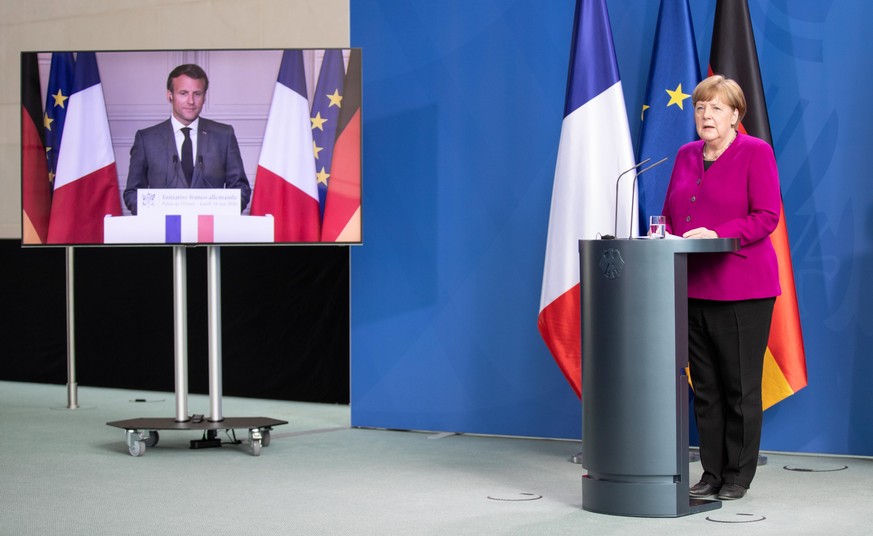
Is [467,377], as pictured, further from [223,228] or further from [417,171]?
[223,228]

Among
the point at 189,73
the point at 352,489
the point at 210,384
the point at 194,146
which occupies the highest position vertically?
the point at 189,73

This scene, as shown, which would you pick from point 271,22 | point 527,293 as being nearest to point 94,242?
point 527,293

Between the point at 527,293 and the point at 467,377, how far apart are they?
480mm

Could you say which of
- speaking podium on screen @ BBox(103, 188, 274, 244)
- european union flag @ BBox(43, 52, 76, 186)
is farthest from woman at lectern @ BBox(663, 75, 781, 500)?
european union flag @ BBox(43, 52, 76, 186)

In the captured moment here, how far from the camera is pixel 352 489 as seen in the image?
370 centimetres

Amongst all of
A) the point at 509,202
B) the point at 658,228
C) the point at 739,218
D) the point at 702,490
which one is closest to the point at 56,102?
the point at 509,202

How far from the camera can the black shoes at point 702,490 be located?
346 cm

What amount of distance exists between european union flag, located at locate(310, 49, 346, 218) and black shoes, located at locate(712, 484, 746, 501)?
194 centimetres

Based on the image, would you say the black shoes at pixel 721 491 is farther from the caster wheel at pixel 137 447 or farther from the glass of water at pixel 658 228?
the caster wheel at pixel 137 447

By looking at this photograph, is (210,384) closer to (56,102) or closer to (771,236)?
(56,102)

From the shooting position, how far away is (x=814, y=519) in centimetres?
317

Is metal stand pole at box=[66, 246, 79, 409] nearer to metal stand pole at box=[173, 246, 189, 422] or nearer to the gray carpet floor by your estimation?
the gray carpet floor

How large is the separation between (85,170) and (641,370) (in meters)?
2.51

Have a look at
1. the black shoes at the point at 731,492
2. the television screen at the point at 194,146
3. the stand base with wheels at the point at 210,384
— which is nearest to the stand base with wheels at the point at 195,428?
the stand base with wheels at the point at 210,384
